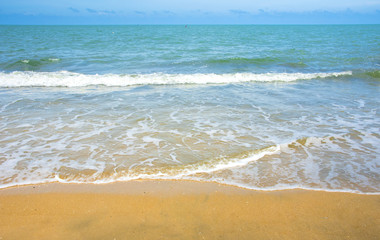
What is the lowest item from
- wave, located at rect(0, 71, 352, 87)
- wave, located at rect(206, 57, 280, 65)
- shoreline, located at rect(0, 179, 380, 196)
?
shoreline, located at rect(0, 179, 380, 196)

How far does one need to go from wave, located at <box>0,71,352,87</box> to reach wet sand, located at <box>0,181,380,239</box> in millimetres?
9007

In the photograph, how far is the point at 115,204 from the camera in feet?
11.1

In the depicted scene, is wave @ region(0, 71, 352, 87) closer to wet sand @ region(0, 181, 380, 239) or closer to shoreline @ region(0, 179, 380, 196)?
shoreline @ region(0, 179, 380, 196)

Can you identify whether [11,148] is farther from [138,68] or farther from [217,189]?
[138,68]

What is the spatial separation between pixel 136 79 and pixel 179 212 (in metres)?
10.4

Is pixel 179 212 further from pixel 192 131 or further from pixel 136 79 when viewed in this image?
pixel 136 79

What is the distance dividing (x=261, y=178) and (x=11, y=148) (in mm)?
4784

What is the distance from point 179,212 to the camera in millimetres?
3225

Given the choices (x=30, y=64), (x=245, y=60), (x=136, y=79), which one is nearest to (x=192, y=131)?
(x=136, y=79)

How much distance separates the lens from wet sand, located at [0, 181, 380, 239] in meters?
2.88

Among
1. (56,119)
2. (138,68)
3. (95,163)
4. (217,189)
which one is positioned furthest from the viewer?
(138,68)

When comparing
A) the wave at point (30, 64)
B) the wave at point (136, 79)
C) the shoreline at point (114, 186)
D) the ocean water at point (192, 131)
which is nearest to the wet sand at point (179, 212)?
the shoreline at point (114, 186)

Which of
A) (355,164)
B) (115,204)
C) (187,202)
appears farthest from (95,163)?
(355,164)

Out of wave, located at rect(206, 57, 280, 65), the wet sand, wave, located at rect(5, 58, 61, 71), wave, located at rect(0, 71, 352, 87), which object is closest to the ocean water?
wave, located at rect(0, 71, 352, 87)
